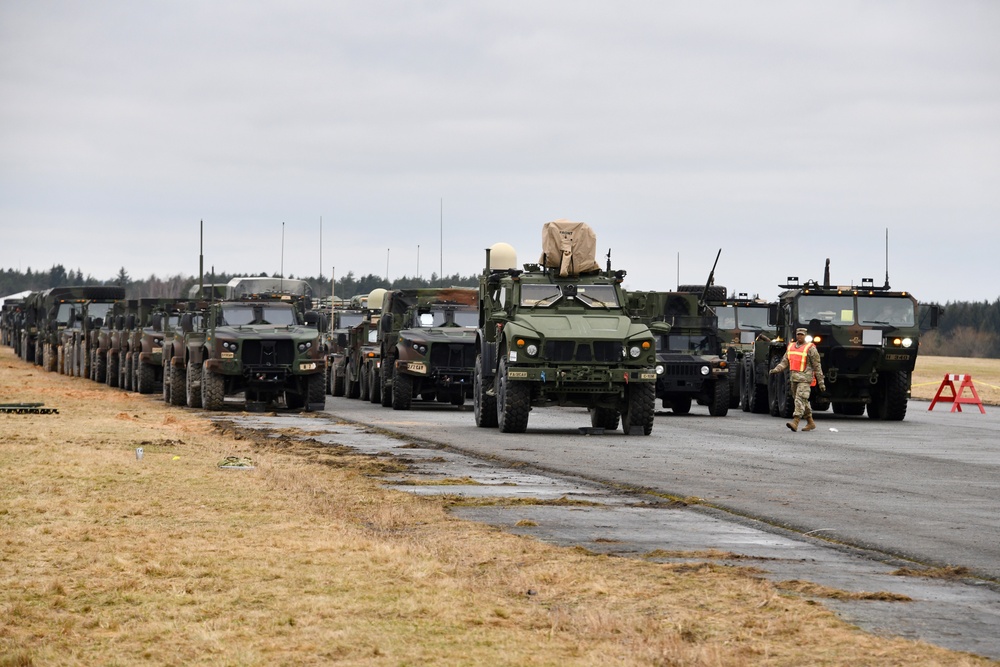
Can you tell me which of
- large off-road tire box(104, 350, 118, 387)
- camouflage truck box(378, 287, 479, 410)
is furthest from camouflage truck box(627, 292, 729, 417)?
large off-road tire box(104, 350, 118, 387)

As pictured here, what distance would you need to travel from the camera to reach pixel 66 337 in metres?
52.1

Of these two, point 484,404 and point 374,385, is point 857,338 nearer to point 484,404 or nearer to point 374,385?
point 484,404

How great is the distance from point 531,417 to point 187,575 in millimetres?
21503

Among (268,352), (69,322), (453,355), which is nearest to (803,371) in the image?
(453,355)

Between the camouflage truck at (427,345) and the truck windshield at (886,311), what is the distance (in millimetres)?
7421

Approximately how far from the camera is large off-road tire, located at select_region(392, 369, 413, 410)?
31.8m

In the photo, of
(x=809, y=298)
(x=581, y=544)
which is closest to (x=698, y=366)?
(x=809, y=298)

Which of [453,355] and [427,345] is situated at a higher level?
[427,345]

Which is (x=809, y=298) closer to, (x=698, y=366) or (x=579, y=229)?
(x=698, y=366)

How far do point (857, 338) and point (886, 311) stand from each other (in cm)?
97

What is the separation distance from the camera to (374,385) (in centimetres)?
3566

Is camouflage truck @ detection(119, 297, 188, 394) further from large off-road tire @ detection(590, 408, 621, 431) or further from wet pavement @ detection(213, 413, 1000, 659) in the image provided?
wet pavement @ detection(213, 413, 1000, 659)

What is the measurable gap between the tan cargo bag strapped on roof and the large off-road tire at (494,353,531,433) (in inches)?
114

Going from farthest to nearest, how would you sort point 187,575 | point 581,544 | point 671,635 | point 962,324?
point 962,324
point 581,544
point 187,575
point 671,635
